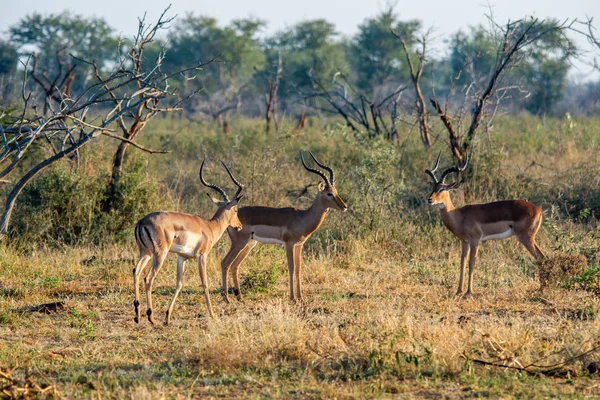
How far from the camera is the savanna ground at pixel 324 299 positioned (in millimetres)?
4668

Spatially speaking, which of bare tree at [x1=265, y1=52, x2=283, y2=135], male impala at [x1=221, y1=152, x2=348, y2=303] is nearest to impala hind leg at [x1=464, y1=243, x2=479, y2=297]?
male impala at [x1=221, y1=152, x2=348, y2=303]

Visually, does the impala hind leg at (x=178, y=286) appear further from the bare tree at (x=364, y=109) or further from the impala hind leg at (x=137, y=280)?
the bare tree at (x=364, y=109)

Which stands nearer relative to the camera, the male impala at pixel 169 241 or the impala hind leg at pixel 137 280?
the impala hind leg at pixel 137 280

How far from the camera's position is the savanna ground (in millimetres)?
4668

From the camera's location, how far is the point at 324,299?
725cm

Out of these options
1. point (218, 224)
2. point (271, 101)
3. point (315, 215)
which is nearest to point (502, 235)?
point (315, 215)

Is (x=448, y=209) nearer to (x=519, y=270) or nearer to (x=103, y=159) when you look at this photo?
(x=519, y=270)

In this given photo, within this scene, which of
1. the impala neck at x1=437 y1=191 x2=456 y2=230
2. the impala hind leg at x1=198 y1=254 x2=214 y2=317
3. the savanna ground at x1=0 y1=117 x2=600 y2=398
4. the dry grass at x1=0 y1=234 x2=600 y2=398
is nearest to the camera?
the dry grass at x1=0 y1=234 x2=600 y2=398

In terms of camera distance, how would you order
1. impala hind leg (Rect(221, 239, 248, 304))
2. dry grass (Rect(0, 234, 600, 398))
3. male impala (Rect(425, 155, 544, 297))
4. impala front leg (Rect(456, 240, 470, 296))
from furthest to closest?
male impala (Rect(425, 155, 544, 297))
impala hind leg (Rect(221, 239, 248, 304))
impala front leg (Rect(456, 240, 470, 296))
dry grass (Rect(0, 234, 600, 398))

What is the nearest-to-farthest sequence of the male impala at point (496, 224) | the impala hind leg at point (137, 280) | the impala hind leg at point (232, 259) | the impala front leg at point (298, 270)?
the impala hind leg at point (137, 280)
the impala front leg at point (298, 270)
the impala hind leg at point (232, 259)
the male impala at point (496, 224)

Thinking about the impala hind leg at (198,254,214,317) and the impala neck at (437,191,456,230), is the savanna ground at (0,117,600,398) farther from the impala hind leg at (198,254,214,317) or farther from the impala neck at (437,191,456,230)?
the impala neck at (437,191,456,230)

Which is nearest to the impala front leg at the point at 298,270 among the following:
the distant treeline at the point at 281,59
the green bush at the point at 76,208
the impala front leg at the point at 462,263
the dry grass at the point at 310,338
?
the dry grass at the point at 310,338

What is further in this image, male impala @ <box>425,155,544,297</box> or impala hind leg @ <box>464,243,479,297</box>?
male impala @ <box>425,155,544,297</box>

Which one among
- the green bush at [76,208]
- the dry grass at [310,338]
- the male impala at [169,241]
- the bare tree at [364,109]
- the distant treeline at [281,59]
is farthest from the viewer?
the distant treeline at [281,59]
